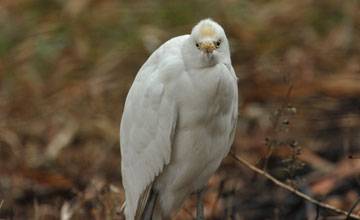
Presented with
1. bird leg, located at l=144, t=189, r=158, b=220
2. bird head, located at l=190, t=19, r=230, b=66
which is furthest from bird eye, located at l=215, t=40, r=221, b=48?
bird leg, located at l=144, t=189, r=158, b=220

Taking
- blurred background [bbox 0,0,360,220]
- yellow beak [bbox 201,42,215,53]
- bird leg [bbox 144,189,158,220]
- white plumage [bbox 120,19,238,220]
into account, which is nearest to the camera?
yellow beak [bbox 201,42,215,53]

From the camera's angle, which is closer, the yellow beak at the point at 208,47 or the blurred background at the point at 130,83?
the yellow beak at the point at 208,47

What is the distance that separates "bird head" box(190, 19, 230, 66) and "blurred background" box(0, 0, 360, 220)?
1.30 m

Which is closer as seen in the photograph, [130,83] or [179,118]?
[179,118]

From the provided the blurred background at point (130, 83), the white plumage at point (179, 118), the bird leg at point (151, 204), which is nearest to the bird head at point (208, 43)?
the white plumage at point (179, 118)

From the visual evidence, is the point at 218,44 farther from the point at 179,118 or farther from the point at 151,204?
the point at 151,204

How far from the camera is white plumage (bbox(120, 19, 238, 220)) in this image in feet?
6.37

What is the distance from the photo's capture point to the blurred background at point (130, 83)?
11.4 ft

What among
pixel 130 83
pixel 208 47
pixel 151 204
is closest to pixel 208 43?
pixel 208 47

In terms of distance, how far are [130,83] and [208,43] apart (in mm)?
2433

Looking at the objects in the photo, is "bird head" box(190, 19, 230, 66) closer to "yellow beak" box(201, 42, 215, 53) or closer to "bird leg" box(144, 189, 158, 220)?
"yellow beak" box(201, 42, 215, 53)

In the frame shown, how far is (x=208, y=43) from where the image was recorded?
1832mm

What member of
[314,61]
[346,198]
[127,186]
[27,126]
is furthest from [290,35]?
[127,186]

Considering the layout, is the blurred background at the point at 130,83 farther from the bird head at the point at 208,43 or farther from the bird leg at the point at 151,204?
the bird head at the point at 208,43
